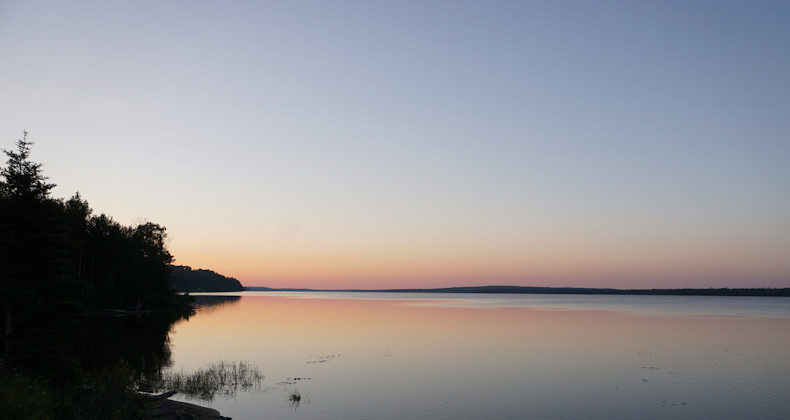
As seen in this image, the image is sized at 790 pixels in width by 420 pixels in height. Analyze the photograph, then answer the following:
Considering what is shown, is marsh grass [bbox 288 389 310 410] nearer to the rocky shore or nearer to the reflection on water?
the rocky shore

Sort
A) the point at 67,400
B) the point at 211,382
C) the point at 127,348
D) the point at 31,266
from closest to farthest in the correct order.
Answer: the point at 67,400
the point at 31,266
the point at 211,382
the point at 127,348

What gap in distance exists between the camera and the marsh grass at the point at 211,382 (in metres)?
31.6

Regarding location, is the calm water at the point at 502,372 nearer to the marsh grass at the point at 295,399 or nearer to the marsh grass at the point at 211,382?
the marsh grass at the point at 295,399

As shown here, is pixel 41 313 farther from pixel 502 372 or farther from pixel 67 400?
pixel 502 372

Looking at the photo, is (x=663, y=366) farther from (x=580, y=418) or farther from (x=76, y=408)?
(x=76, y=408)

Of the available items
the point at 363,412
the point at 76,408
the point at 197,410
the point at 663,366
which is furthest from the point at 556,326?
the point at 76,408

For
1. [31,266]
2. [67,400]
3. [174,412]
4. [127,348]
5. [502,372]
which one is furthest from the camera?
[127,348]

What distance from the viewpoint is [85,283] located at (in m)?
28.9

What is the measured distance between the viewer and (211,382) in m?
34.1

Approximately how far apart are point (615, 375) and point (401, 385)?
16353mm

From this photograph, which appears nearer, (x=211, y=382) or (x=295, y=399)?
(x=295, y=399)

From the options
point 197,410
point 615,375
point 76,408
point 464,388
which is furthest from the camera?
point 615,375

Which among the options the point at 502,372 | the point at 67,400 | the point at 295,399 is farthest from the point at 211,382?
the point at 502,372

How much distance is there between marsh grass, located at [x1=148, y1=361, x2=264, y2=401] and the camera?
31609 mm
